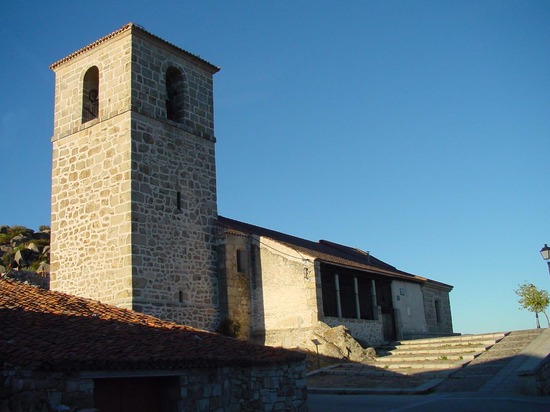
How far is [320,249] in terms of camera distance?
25.2m

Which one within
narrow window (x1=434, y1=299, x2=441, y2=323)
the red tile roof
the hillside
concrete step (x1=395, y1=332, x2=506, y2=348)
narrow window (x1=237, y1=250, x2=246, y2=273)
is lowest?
concrete step (x1=395, y1=332, x2=506, y2=348)

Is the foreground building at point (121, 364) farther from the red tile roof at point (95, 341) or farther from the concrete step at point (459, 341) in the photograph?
the concrete step at point (459, 341)

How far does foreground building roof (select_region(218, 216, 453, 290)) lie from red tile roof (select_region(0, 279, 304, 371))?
734cm

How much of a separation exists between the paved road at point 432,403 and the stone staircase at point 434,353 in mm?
3384

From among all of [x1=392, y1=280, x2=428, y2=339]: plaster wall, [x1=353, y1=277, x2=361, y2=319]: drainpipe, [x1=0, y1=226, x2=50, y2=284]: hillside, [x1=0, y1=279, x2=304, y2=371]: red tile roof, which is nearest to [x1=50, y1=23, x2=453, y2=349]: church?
[x1=353, y1=277, x2=361, y2=319]: drainpipe

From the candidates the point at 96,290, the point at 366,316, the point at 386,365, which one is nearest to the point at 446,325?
the point at 366,316

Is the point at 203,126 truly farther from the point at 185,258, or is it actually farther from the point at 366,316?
the point at 366,316

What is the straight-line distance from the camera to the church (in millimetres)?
16297

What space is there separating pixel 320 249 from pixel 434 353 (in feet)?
23.8

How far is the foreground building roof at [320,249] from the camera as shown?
2016cm

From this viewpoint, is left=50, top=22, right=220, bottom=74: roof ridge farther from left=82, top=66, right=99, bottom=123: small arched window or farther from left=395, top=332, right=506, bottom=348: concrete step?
left=395, top=332, right=506, bottom=348: concrete step

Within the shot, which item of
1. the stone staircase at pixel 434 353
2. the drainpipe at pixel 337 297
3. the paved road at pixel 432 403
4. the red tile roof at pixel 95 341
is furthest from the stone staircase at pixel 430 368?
the red tile roof at pixel 95 341

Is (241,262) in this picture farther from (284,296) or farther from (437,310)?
(437,310)

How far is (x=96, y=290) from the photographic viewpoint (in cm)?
1623
